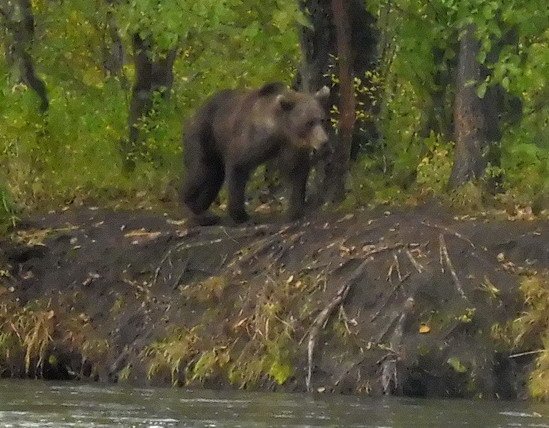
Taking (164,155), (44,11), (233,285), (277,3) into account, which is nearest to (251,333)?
(233,285)

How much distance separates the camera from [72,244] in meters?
15.3

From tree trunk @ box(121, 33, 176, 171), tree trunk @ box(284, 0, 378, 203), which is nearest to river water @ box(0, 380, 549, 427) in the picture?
tree trunk @ box(284, 0, 378, 203)

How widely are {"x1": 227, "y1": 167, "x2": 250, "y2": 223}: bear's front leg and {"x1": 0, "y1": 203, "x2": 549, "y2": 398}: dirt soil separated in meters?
0.35

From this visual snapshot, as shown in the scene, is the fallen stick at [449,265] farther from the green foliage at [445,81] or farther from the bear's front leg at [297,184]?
the bear's front leg at [297,184]

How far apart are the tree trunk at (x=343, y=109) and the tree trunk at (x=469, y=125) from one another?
102 centimetres

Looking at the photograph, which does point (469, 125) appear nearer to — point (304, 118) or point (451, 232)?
point (304, 118)

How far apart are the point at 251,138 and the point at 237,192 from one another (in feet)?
1.66

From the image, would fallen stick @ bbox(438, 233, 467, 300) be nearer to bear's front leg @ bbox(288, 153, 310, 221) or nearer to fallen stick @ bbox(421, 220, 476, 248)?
fallen stick @ bbox(421, 220, 476, 248)

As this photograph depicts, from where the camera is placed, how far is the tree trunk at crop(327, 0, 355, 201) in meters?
15.5

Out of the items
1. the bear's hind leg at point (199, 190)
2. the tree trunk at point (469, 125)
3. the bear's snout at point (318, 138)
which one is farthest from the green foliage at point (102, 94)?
the tree trunk at point (469, 125)

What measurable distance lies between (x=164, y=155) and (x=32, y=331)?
5084 mm

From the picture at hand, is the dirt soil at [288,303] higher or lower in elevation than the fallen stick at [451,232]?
lower

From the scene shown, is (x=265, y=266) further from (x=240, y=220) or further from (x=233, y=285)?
(x=240, y=220)

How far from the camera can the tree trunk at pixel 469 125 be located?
1526cm
